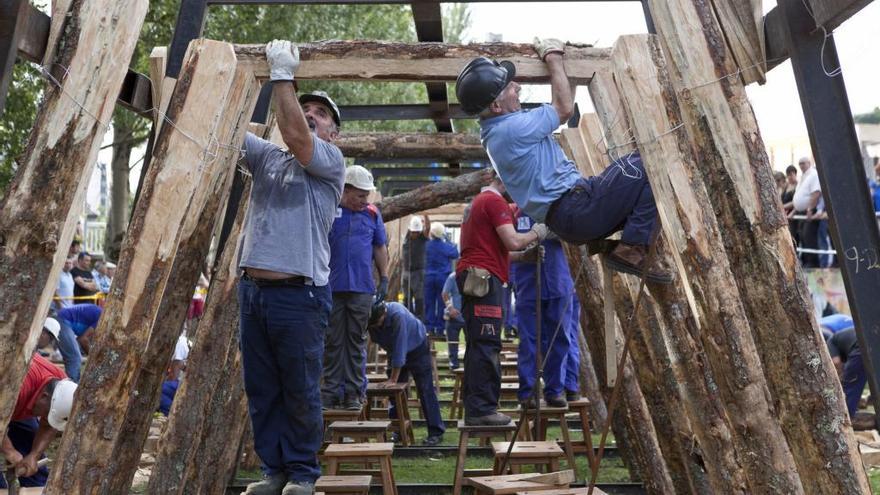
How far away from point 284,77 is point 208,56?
41 cm

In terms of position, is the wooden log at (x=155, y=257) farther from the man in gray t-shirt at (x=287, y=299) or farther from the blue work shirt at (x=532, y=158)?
the blue work shirt at (x=532, y=158)

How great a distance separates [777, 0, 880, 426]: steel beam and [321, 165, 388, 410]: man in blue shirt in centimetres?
491

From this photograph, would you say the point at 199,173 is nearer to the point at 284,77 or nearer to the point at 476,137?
the point at 284,77

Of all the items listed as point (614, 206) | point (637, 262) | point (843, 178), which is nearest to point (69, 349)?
point (637, 262)

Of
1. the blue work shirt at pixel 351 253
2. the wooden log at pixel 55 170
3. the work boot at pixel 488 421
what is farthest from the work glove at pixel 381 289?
the wooden log at pixel 55 170

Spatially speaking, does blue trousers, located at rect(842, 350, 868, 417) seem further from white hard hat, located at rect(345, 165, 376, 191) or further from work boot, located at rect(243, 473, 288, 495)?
work boot, located at rect(243, 473, 288, 495)

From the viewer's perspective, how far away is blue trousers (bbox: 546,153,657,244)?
487 centimetres

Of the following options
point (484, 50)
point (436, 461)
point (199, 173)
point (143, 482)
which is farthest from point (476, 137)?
point (199, 173)

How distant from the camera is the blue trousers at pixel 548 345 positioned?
8453 millimetres

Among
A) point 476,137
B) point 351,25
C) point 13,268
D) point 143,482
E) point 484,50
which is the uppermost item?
point 351,25

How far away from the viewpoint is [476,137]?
12.0m

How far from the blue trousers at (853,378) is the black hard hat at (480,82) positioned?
5868 millimetres

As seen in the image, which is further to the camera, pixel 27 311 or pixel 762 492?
pixel 762 492

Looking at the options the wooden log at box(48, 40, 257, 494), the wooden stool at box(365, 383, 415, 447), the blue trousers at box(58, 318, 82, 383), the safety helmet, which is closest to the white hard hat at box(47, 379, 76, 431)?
the wooden log at box(48, 40, 257, 494)
